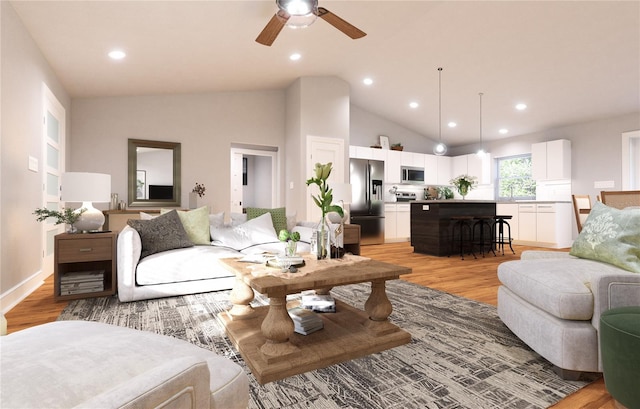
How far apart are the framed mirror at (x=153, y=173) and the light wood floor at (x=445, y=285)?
76.4 inches

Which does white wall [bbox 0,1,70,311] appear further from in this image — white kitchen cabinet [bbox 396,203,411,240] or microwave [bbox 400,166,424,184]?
microwave [bbox 400,166,424,184]

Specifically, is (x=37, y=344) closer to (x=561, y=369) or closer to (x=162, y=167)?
(x=561, y=369)

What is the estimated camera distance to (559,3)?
3781 mm

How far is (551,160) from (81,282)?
26.3 ft

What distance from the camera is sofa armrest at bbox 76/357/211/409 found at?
577 mm

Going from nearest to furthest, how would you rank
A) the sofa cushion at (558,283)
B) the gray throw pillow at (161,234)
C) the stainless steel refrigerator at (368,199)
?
the sofa cushion at (558,283) < the gray throw pillow at (161,234) < the stainless steel refrigerator at (368,199)

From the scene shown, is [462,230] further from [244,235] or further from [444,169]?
[244,235]

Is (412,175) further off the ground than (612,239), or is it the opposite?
(412,175)

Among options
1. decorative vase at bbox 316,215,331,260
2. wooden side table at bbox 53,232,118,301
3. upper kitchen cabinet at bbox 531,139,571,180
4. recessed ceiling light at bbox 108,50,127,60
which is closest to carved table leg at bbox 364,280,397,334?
decorative vase at bbox 316,215,331,260

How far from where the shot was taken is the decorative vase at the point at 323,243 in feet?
7.77

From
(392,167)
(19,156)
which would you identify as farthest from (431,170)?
(19,156)

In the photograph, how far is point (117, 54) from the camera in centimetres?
380

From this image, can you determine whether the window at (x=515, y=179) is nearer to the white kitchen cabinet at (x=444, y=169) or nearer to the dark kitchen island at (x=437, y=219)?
the white kitchen cabinet at (x=444, y=169)

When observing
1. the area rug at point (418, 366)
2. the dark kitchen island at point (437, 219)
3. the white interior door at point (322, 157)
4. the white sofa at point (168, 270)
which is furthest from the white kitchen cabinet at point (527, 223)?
the white sofa at point (168, 270)
